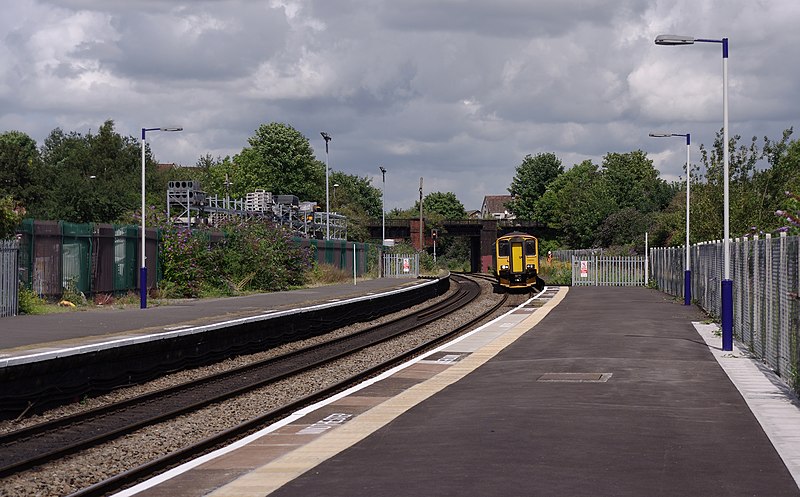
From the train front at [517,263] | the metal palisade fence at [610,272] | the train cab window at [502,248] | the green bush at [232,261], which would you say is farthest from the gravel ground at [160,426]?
the metal palisade fence at [610,272]

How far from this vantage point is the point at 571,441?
36.0 ft

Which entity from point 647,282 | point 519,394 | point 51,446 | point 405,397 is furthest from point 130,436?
point 647,282

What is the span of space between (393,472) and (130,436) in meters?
5.29

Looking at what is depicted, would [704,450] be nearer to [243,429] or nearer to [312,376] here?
[243,429]

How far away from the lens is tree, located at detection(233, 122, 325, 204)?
12238cm

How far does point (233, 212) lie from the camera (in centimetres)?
5309

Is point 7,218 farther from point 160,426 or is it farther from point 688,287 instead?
point 688,287

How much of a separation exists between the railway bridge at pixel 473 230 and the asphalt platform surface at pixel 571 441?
10173cm

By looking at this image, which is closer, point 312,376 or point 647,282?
point 312,376

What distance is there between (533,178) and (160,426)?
156317 mm

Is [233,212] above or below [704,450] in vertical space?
above

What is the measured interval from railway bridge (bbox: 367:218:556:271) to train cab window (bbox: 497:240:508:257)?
2388 inches

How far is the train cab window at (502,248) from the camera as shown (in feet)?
188

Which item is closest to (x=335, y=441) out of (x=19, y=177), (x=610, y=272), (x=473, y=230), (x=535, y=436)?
(x=535, y=436)
